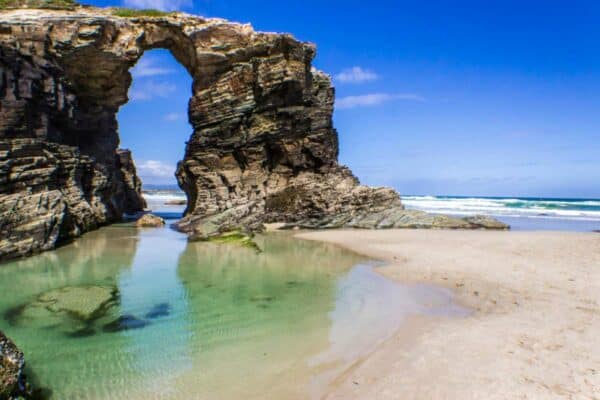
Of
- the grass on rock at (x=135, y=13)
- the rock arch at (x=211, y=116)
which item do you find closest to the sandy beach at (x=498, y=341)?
the rock arch at (x=211, y=116)

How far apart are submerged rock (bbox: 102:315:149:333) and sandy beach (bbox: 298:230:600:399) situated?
176 inches

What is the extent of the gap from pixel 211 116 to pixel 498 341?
25751 millimetres

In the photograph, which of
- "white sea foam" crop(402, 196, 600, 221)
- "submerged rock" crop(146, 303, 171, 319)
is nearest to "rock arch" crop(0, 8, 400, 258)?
"submerged rock" crop(146, 303, 171, 319)

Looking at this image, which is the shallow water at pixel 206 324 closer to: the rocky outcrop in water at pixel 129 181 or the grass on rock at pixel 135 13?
the grass on rock at pixel 135 13

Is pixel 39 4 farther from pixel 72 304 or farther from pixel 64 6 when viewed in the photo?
pixel 72 304

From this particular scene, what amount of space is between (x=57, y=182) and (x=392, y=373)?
20.5 metres

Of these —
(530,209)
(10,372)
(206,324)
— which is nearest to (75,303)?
(206,324)

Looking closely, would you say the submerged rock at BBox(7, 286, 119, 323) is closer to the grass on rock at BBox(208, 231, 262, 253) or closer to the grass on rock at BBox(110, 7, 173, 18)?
the grass on rock at BBox(208, 231, 262, 253)

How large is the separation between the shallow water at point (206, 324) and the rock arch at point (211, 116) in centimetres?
976

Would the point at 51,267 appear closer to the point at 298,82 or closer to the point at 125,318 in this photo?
the point at 125,318

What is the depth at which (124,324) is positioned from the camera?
7.70 m

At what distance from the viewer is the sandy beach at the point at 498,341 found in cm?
494

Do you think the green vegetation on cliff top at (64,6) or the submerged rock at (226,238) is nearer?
the submerged rock at (226,238)

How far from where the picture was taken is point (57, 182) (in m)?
20.0
